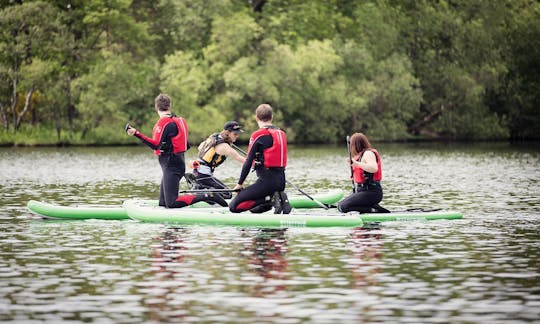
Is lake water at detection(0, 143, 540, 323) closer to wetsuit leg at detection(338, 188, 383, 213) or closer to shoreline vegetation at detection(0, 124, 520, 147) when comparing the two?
wetsuit leg at detection(338, 188, 383, 213)

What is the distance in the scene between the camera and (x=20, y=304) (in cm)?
1294

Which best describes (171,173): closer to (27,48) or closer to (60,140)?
(60,140)

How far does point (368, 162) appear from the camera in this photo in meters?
21.0

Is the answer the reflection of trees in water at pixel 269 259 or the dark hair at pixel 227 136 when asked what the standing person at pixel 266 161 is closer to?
the reflection of trees in water at pixel 269 259

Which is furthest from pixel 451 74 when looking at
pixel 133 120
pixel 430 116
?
pixel 133 120

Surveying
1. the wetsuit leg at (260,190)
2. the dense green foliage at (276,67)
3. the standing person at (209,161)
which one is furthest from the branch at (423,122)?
the wetsuit leg at (260,190)

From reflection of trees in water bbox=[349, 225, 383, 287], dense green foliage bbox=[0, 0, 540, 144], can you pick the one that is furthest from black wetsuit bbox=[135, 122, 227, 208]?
dense green foliage bbox=[0, 0, 540, 144]

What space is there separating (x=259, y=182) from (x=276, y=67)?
6269cm

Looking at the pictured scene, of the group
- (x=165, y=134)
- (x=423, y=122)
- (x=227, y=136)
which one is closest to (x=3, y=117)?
(x=423, y=122)

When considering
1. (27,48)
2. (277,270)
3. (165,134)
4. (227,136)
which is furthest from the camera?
(27,48)

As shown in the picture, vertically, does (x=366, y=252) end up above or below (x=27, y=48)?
below

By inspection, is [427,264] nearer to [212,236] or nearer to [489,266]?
[489,266]

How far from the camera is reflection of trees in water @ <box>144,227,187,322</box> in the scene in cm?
1242

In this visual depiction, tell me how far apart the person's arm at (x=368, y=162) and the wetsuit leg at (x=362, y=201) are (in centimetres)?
55
